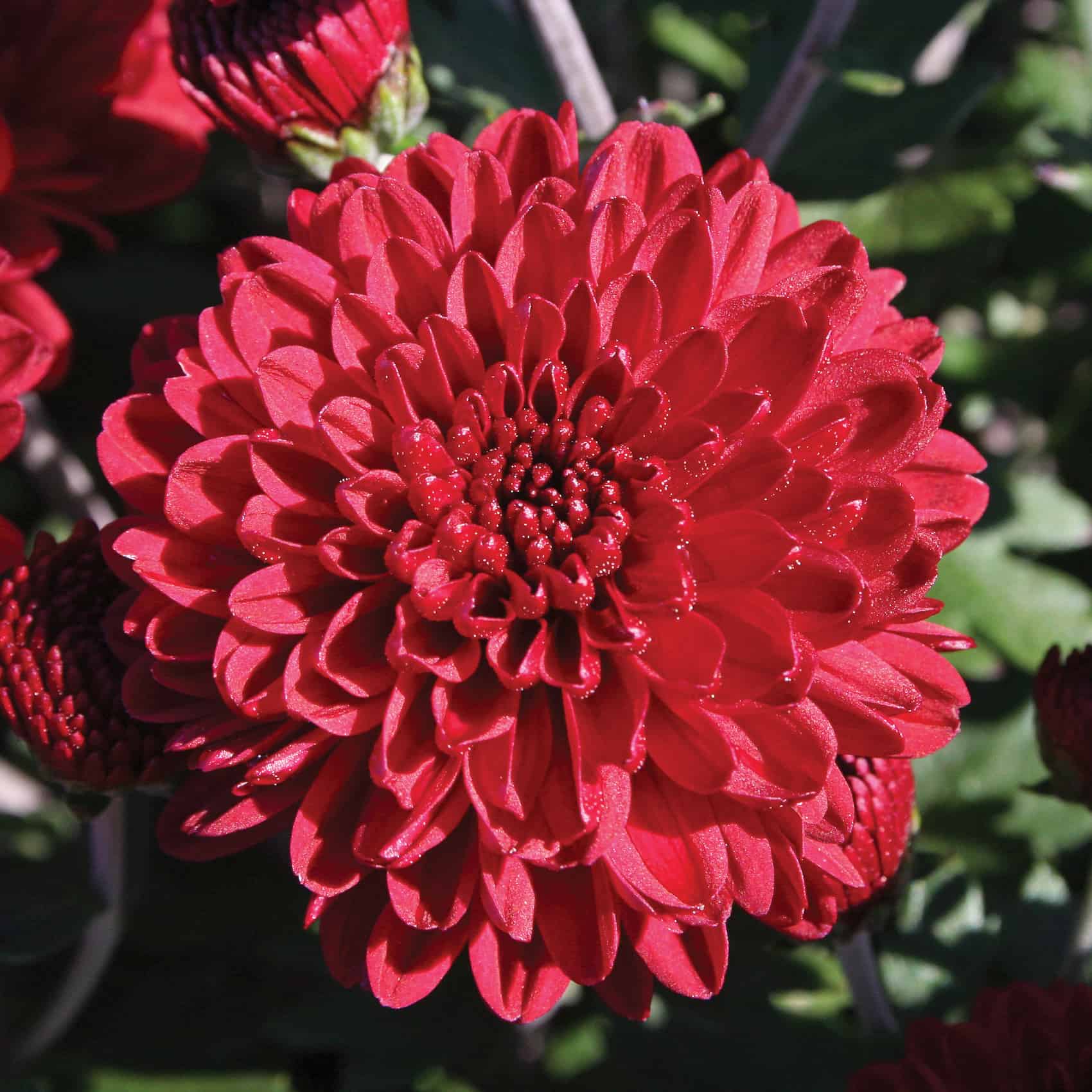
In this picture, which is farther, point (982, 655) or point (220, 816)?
point (982, 655)

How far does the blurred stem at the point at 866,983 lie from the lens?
1.07m

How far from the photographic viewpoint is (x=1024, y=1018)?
0.95 m

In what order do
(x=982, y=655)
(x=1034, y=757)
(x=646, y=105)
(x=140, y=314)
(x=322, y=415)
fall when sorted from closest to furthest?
1. (x=322, y=415)
2. (x=646, y=105)
3. (x=982, y=655)
4. (x=1034, y=757)
5. (x=140, y=314)

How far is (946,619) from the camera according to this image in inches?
53.3

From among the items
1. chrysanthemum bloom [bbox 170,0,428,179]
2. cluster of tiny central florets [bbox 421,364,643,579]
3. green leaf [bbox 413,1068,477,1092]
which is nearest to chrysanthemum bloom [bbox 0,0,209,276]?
chrysanthemum bloom [bbox 170,0,428,179]

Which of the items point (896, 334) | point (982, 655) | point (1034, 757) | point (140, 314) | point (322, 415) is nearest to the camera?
point (322, 415)

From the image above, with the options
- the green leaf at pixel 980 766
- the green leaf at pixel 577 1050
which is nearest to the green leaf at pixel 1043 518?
the green leaf at pixel 980 766

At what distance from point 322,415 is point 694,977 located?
0.48 metres

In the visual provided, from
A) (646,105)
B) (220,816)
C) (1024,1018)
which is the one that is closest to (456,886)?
(220,816)

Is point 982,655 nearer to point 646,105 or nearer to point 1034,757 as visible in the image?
point 1034,757

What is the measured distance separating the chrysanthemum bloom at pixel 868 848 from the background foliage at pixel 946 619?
171 mm

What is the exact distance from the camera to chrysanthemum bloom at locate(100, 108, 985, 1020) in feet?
2.42

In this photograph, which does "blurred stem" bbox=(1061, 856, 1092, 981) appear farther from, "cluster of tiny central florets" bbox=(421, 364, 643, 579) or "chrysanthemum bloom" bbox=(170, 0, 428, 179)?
"chrysanthemum bloom" bbox=(170, 0, 428, 179)

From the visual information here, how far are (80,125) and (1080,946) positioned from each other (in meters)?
1.38
